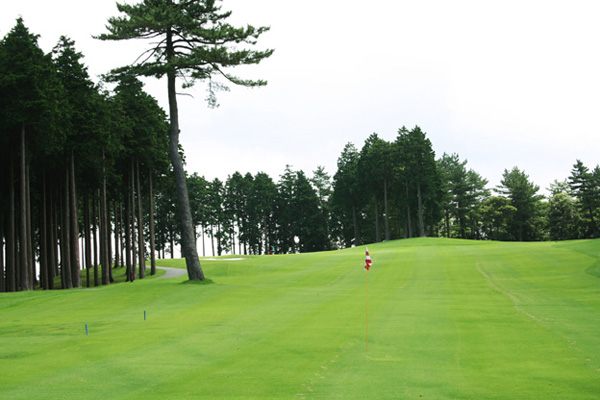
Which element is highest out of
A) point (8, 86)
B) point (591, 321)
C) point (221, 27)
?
point (221, 27)

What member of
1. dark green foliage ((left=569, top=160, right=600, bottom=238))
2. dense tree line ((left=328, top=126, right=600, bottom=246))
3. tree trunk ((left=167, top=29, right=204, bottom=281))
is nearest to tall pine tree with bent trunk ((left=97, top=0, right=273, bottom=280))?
tree trunk ((left=167, top=29, right=204, bottom=281))

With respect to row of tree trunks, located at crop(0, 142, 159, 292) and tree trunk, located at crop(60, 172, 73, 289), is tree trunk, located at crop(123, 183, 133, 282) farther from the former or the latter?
tree trunk, located at crop(60, 172, 73, 289)

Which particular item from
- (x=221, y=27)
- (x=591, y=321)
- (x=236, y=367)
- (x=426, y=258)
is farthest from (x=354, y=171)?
(x=236, y=367)

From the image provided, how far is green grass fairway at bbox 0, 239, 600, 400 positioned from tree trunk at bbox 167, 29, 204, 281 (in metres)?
2.89

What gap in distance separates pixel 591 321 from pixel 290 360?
32.6 feet

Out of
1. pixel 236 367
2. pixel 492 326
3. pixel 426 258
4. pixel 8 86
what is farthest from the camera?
pixel 426 258

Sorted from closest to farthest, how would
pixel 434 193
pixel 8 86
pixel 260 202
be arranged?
pixel 8 86, pixel 434 193, pixel 260 202

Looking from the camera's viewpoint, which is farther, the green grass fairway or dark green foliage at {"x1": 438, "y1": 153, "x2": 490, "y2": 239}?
dark green foliage at {"x1": 438, "y1": 153, "x2": 490, "y2": 239}

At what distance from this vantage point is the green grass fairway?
886 cm

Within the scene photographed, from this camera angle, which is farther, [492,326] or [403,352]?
[492,326]

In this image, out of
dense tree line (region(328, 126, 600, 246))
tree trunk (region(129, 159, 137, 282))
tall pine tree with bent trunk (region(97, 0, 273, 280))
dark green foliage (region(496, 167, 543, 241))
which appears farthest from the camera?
dark green foliage (region(496, 167, 543, 241))

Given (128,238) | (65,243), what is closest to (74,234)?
(65,243)

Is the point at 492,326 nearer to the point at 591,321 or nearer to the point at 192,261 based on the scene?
the point at 591,321

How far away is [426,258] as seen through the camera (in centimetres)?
3909
